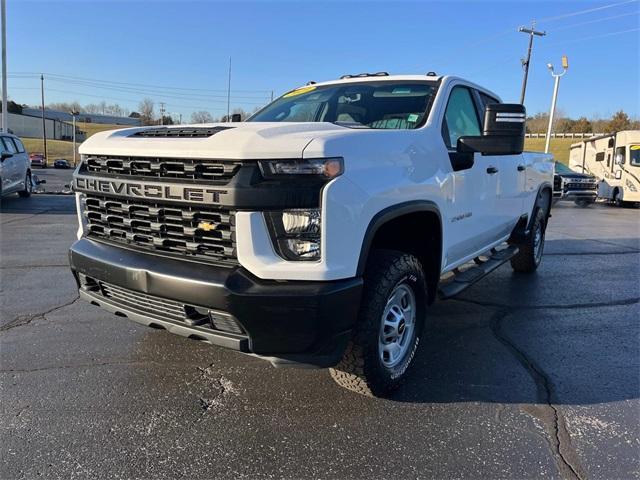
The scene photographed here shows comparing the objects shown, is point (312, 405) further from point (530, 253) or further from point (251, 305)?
point (530, 253)

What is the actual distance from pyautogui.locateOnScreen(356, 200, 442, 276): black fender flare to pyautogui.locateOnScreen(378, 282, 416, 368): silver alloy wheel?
1.37 ft

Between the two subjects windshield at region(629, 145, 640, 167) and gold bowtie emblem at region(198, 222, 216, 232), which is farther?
windshield at region(629, 145, 640, 167)

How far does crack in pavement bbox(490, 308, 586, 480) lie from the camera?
8.45 feet

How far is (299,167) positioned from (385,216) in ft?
2.06

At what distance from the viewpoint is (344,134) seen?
271 centimetres

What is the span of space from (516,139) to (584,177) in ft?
63.2

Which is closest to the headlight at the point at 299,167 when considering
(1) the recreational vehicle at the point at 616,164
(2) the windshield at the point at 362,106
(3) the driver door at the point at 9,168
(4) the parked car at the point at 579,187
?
(2) the windshield at the point at 362,106

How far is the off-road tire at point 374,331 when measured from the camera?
9.43 ft

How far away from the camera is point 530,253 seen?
22.1 feet

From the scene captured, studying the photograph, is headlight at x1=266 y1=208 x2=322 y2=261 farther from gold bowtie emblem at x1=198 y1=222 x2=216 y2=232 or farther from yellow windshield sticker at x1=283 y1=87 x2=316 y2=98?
yellow windshield sticker at x1=283 y1=87 x2=316 y2=98

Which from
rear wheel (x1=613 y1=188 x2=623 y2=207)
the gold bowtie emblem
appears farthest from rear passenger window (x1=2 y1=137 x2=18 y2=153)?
rear wheel (x1=613 y1=188 x2=623 y2=207)

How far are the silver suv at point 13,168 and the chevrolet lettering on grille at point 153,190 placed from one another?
12.3 metres

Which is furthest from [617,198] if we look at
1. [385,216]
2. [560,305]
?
[385,216]

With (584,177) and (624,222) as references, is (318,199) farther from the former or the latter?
(584,177)
